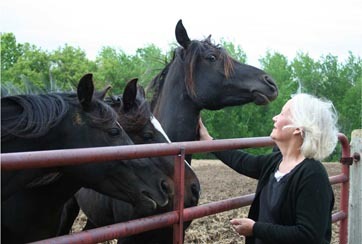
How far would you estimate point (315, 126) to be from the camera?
2.47m

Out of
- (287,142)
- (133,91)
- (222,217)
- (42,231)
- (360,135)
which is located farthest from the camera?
(222,217)

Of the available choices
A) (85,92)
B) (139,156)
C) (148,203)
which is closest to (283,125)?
(139,156)

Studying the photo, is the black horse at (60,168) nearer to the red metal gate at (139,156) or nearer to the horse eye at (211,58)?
the red metal gate at (139,156)

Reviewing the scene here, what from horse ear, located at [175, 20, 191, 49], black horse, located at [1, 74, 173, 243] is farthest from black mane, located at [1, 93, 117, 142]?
horse ear, located at [175, 20, 191, 49]

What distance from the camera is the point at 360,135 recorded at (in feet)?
14.3

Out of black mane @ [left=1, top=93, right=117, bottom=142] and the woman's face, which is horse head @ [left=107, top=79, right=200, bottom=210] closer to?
black mane @ [left=1, top=93, right=117, bottom=142]

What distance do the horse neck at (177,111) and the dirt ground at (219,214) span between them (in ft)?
Result: 6.61

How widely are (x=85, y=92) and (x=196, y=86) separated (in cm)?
173

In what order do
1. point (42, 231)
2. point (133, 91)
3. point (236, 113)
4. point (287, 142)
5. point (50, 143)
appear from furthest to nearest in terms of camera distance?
point (236, 113) → point (133, 91) → point (42, 231) → point (50, 143) → point (287, 142)

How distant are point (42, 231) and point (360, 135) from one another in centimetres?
273

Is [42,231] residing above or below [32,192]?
below

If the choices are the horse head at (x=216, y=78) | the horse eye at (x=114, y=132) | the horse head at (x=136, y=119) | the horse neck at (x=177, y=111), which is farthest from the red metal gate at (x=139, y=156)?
the horse head at (x=216, y=78)

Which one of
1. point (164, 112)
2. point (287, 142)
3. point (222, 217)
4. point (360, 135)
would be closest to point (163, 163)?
point (287, 142)

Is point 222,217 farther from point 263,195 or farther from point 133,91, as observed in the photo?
point 263,195
